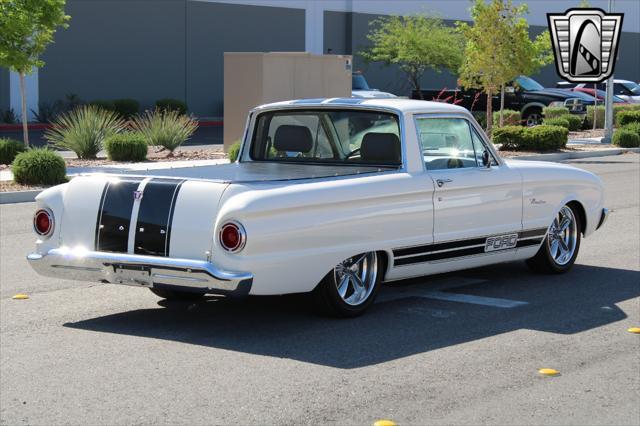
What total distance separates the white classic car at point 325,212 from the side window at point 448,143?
0.04ft

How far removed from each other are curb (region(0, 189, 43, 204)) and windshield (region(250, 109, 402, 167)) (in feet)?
29.4

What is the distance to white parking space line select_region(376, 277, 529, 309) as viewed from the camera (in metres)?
9.38

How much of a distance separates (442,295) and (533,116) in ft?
98.8

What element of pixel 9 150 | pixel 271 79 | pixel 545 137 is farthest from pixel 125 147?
pixel 545 137

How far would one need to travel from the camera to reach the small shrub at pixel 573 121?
37.2 meters

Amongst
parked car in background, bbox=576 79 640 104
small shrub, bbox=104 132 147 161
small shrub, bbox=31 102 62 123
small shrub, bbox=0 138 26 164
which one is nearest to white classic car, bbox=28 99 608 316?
small shrub, bbox=104 132 147 161

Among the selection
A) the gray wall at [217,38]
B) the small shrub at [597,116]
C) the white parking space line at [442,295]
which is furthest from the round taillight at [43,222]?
the gray wall at [217,38]

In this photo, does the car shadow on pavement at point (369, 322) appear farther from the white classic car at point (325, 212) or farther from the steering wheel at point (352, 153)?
the steering wheel at point (352, 153)

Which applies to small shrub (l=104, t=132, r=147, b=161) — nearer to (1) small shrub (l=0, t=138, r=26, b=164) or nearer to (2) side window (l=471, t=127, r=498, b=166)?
(1) small shrub (l=0, t=138, r=26, b=164)

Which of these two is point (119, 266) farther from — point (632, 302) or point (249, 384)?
point (632, 302)

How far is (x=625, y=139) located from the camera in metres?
32.3

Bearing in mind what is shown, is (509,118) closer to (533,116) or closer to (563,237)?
(533,116)

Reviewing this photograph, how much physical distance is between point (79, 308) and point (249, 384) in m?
2.68

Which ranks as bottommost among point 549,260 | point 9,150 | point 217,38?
point 549,260
